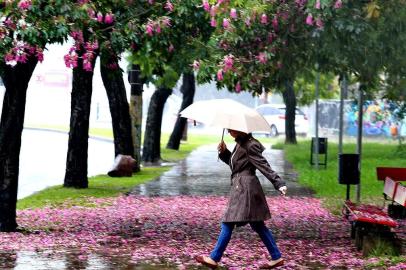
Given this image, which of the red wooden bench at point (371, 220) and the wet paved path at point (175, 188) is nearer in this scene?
the wet paved path at point (175, 188)

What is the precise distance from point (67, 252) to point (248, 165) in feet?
8.88

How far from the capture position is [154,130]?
33.2 m

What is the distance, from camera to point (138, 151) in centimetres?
2816

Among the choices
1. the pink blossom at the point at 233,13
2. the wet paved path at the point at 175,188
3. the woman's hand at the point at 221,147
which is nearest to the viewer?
the woman's hand at the point at 221,147

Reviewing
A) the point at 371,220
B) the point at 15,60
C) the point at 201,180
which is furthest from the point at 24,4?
the point at 201,180

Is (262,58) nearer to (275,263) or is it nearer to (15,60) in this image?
(15,60)

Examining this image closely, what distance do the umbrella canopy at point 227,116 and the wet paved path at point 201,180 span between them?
10.1m

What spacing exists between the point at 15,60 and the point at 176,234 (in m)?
3.54

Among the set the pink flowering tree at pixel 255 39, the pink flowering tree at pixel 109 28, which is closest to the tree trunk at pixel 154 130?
the pink flowering tree at pixel 109 28

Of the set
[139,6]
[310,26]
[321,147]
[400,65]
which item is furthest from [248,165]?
[321,147]

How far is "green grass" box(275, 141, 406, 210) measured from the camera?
2131 centimetres

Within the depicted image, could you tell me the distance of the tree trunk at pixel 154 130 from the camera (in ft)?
108

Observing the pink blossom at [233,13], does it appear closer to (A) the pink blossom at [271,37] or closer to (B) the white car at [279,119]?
(A) the pink blossom at [271,37]

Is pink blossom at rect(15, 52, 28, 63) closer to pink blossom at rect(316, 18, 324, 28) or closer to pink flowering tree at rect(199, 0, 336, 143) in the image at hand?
pink flowering tree at rect(199, 0, 336, 143)
